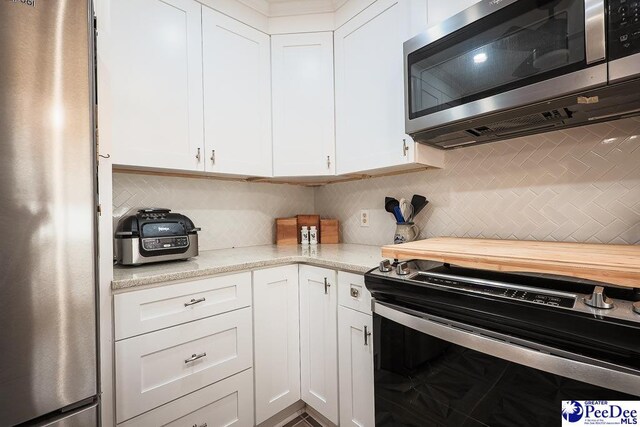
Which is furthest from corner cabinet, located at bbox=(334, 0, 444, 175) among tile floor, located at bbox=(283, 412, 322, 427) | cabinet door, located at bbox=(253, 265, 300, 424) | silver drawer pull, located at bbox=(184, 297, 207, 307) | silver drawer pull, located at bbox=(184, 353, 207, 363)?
tile floor, located at bbox=(283, 412, 322, 427)

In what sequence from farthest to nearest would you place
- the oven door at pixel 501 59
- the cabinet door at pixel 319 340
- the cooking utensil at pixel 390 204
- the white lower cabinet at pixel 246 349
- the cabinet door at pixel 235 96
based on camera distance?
1. the cooking utensil at pixel 390 204
2. the cabinet door at pixel 235 96
3. the cabinet door at pixel 319 340
4. the white lower cabinet at pixel 246 349
5. the oven door at pixel 501 59

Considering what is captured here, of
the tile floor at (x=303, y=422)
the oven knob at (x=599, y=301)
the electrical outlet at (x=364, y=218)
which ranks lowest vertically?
the tile floor at (x=303, y=422)

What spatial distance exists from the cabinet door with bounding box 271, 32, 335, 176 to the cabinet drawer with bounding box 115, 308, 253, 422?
0.94 m

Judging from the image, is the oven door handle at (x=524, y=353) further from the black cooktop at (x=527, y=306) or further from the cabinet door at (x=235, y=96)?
the cabinet door at (x=235, y=96)

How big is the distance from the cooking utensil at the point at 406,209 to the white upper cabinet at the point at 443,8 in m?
0.86

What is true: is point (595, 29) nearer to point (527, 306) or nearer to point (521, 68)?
point (521, 68)

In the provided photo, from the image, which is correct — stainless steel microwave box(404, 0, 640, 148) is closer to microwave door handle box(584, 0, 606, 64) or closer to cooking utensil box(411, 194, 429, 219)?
microwave door handle box(584, 0, 606, 64)

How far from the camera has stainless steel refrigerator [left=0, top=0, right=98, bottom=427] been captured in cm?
74

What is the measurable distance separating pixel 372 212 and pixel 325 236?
41 cm

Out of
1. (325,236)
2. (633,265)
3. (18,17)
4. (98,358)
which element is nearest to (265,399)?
(98,358)

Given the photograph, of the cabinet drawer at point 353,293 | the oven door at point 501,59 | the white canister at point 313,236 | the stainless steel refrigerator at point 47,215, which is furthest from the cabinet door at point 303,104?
the stainless steel refrigerator at point 47,215

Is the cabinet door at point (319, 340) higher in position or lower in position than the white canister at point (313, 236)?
lower

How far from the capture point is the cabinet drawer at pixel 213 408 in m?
1.19

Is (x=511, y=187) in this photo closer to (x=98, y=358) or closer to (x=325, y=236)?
(x=325, y=236)
